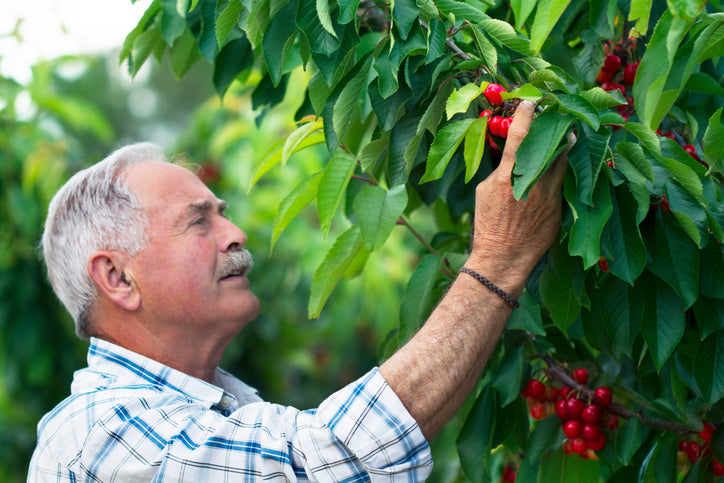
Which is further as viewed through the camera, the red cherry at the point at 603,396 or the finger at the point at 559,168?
the red cherry at the point at 603,396

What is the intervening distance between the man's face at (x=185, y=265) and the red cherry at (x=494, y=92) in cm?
84

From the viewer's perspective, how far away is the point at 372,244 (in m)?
1.19

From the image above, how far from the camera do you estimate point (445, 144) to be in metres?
1.05

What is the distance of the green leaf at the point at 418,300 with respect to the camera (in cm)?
137

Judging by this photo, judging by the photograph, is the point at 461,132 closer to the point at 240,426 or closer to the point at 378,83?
the point at 378,83

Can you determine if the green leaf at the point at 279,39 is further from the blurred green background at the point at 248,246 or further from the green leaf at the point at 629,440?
the blurred green background at the point at 248,246

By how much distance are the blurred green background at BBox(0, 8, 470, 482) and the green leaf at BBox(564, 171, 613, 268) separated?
2273 millimetres

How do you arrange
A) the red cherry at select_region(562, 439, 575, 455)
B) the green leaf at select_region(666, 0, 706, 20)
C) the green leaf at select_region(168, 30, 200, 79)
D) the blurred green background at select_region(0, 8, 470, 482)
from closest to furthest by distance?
the green leaf at select_region(666, 0, 706, 20) → the red cherry at select_region(562, 439, 575, 455) → the green leaf at select_region(168, 30, 200, 79) → the blurred green background at select_region(0, 8, 470, 482)

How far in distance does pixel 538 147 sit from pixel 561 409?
724 mm

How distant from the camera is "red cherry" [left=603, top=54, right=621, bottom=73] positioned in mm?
1522

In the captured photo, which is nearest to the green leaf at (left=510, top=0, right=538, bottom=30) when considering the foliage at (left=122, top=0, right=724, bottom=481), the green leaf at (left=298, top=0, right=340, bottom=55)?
the foliage at (left=122, top=0, right=724, bottom=481)

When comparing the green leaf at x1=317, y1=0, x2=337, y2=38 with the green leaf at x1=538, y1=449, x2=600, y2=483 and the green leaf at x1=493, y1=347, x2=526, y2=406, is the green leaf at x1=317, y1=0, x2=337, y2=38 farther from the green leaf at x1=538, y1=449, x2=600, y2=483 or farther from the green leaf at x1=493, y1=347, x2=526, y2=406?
the green leaf at x1=538, y1=449, x2=600, y2=483

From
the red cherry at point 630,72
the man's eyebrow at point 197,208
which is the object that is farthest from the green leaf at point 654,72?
the man's eyebrow at point 197,208

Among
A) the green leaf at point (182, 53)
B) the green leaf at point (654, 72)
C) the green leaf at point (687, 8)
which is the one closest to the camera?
the green leaf at point (687, 8)
